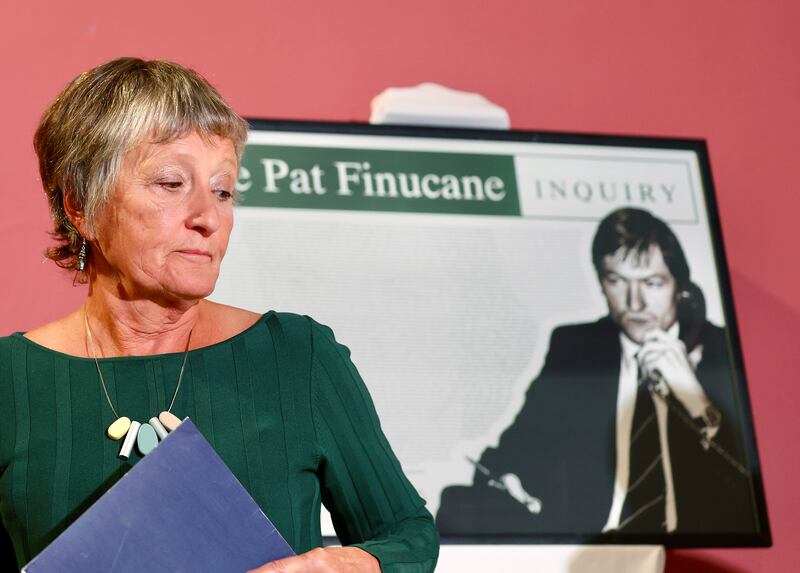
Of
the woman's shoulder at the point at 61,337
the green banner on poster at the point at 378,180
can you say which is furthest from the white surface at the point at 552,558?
the woman's shoulder at the point at 61,337

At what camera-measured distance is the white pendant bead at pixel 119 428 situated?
104 centimetres

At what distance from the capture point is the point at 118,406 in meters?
1.07

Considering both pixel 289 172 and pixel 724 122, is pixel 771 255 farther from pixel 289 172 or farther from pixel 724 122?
pixel 289 172

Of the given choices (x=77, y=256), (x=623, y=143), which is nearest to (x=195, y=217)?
(x=77, y=256)

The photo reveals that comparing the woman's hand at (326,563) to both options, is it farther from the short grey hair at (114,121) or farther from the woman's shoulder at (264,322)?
the short grey hair at (114,121)

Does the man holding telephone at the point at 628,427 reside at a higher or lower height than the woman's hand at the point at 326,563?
higher

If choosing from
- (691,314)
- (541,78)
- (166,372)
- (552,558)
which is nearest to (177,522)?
(166,372)

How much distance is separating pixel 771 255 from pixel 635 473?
58 centimetres

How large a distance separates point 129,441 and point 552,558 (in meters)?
0.94

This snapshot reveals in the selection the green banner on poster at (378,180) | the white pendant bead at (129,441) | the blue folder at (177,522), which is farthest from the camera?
the green banner on poster at (378,180)

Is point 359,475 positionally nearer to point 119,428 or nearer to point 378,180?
point 119,428

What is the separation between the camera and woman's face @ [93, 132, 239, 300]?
3.43 feet

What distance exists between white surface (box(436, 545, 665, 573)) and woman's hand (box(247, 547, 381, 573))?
84cm

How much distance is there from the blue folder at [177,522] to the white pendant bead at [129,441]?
153 millimetres
